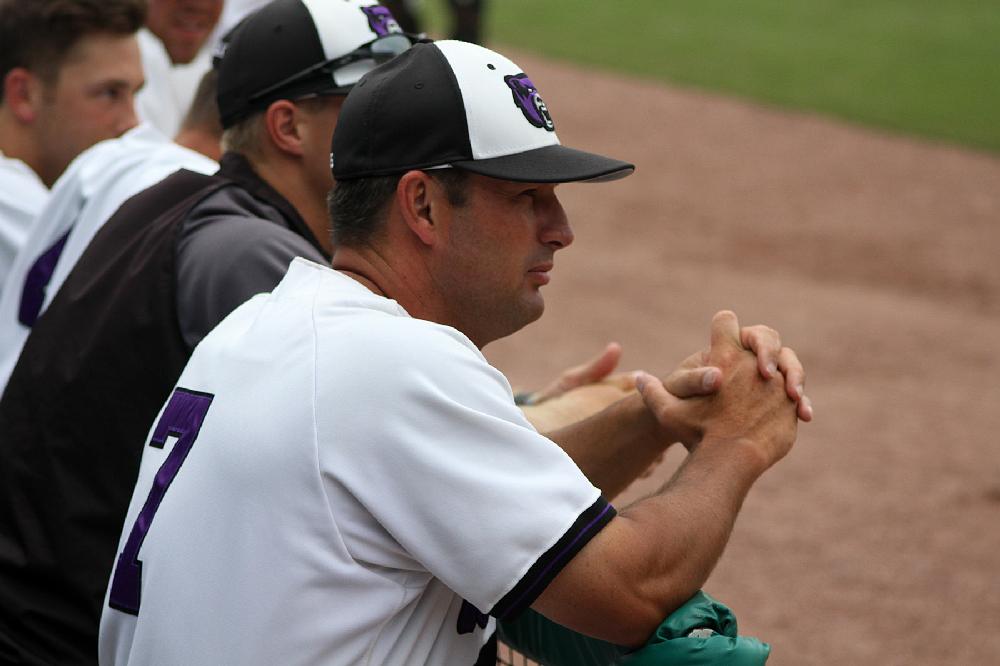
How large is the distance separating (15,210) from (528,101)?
203 centimetres

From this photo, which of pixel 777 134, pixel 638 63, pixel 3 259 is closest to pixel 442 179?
pixel 3 259

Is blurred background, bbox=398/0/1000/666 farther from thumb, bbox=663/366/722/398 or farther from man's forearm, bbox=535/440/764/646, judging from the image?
man's forearm, bbox=535/440/764/646

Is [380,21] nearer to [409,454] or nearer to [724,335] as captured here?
[724,335]

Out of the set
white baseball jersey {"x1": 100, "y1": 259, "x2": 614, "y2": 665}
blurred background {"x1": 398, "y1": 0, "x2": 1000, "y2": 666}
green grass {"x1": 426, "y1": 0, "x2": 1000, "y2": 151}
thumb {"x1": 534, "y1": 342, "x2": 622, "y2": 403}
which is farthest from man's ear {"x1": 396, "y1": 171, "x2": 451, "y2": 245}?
green grass {"x1": 426, "y1": 0, "x2": 1000, "y2": 151}

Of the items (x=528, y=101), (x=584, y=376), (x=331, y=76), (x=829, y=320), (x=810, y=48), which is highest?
(x=528, y=101)

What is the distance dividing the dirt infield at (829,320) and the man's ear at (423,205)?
10.6ft

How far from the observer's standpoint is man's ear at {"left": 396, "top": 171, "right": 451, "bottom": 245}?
2.00 m

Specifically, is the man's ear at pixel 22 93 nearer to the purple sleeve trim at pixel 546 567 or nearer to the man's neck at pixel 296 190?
the man's neck at pixel 296 190

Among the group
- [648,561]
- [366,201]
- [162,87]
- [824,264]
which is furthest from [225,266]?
[824,264]

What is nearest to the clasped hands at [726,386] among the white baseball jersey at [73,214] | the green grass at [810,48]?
the white baseball jersey at [73,214]

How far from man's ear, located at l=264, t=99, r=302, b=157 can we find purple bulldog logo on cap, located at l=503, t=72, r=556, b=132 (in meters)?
0.86

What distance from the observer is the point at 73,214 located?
3178 millimetres

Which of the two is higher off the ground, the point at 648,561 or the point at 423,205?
the point at 423,205

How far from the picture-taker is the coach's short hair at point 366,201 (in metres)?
2.00
